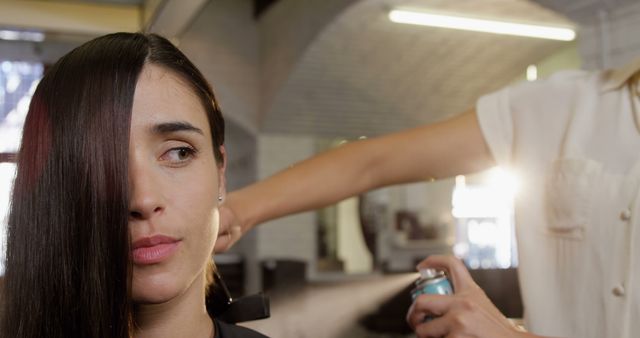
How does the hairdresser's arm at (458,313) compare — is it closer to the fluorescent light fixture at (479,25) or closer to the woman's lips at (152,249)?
the woman's lips at (152,249)

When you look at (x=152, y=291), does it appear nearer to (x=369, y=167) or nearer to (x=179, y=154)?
(x=179, y=154)

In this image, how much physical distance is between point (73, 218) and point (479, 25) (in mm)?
6085

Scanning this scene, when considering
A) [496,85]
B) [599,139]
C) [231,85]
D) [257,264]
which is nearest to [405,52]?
[496,85]

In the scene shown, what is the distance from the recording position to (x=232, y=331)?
1221mm

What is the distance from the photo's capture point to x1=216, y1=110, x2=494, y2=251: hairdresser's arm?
4.32ft

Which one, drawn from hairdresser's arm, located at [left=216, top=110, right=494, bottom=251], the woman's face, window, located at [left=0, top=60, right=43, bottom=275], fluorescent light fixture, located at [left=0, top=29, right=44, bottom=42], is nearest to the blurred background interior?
window, located at [left=0, top=60, right=43, bottom=275]

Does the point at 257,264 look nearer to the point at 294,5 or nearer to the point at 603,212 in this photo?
the point at 294,5

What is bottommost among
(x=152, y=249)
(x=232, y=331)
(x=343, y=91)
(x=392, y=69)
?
(x=232, y=331)

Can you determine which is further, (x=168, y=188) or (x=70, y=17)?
(x=70, y=17)

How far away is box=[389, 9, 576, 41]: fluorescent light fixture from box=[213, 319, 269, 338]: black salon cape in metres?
5.22

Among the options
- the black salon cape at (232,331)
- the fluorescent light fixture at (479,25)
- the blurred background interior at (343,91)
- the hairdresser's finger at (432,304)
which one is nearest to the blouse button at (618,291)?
the hairdresser's finger at (432,304)

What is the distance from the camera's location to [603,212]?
3.83ft

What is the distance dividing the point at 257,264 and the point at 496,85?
3.20 meters

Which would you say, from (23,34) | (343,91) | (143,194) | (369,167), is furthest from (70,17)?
(343,91)
